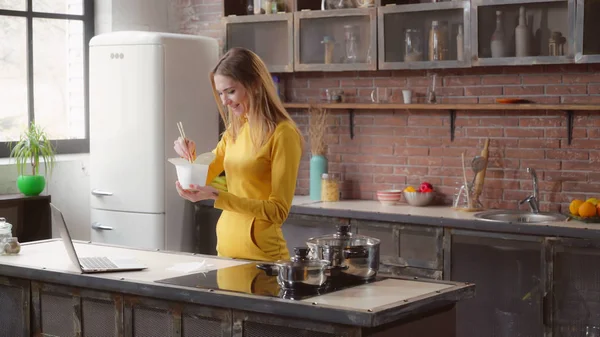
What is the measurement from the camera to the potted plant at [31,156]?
20.5ft

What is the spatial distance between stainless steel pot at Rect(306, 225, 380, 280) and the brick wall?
2540 millimetres

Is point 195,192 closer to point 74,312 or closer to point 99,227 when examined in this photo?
point 74,312

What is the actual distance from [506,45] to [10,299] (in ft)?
10.4

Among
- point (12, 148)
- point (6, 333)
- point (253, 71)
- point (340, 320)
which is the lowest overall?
point (6, 333)

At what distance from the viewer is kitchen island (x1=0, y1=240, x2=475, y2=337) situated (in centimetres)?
306

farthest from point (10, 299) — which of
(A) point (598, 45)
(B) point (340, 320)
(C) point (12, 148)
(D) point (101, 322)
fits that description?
(A) point (598, 45)

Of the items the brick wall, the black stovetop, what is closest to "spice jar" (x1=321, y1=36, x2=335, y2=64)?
the brick wall

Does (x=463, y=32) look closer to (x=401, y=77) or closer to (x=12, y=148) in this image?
(x=401, y=77)

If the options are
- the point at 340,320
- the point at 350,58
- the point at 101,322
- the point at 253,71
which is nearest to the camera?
the point at 340,320

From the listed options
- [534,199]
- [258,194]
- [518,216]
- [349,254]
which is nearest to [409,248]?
[518,216]

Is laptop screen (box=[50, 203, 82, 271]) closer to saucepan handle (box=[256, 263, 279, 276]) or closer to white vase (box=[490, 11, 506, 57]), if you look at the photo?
saucepan handle (box=[256, 263, 279, 276])

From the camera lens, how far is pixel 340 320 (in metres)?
2.96

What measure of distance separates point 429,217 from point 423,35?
1.20 m

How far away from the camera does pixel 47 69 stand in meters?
6.85
